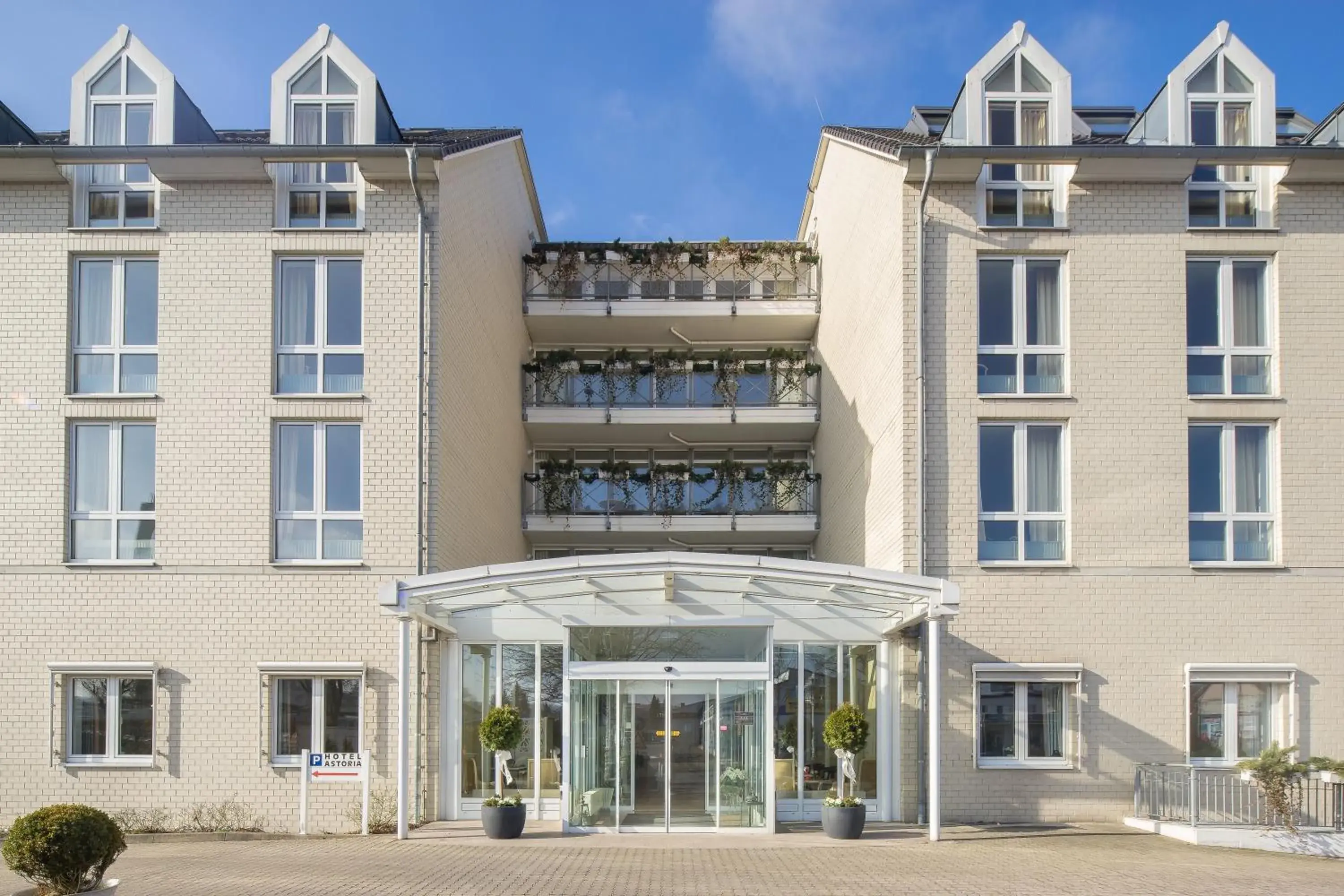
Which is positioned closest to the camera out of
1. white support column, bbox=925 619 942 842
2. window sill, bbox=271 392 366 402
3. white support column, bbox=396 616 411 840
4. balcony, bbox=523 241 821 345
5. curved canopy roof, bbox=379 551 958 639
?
white support column, bbox=925 619 942 842

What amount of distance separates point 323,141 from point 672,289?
10.2 m

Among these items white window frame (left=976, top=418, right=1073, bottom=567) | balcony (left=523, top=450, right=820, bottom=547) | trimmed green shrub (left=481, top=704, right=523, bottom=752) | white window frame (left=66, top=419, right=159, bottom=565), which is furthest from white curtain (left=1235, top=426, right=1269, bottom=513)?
white window frame (left=66, top=419, right=159, bottom=565)

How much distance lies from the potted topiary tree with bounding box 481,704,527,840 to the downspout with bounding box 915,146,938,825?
5566 mm

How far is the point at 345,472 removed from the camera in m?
18.7

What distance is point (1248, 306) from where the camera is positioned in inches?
739

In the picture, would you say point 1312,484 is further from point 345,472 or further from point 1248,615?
point 345,472

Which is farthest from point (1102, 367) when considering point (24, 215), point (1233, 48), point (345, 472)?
point (24, 215)

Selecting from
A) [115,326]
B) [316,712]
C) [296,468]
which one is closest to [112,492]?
[115,326]

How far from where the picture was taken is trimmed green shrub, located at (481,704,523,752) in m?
16.9

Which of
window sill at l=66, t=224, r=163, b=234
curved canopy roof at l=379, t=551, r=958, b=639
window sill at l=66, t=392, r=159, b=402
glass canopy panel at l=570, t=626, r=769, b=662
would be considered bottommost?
glass canopy panel at l=570, t=626, r=769, b=662

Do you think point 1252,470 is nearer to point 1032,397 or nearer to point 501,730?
point 1032,397

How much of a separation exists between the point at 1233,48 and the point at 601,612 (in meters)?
12.6

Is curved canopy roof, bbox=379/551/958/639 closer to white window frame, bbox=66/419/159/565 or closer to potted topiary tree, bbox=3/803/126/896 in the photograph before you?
white window frame, bbox=66/419/159/565

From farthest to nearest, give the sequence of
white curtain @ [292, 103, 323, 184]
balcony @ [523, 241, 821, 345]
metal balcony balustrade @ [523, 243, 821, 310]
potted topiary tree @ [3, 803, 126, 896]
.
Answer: metal balcony balustrade @ [523, 243, 821, 310], balcony @ [523, 241, 821, 345], white curtain @ [292, 103, 323, 184], potted topiary tree @ [3, 803, 126, 896]
